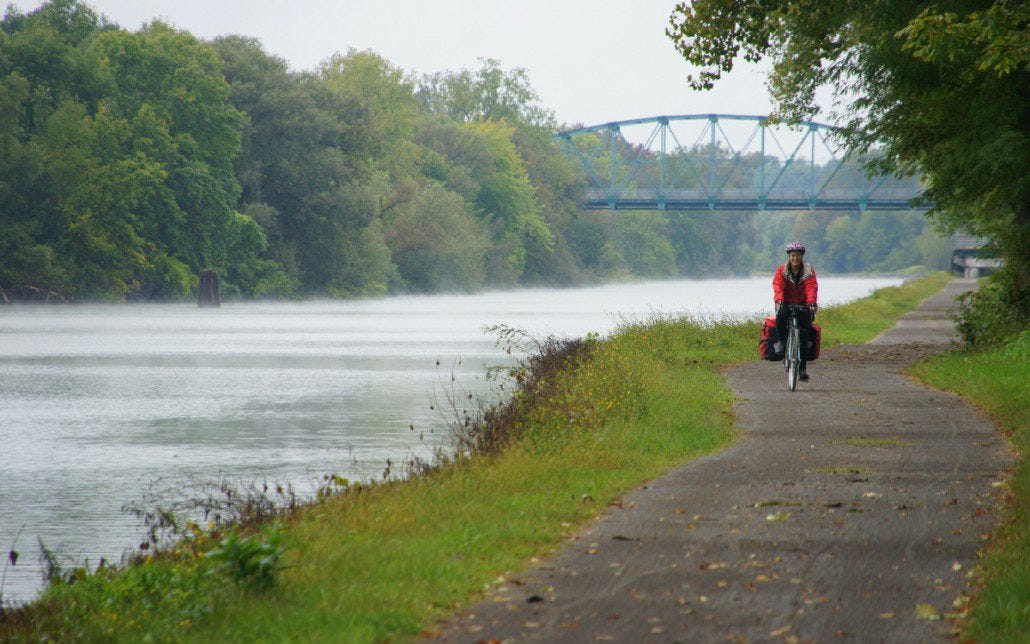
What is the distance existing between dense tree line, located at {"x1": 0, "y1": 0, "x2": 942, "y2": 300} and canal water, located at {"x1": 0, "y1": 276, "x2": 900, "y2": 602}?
375 inches

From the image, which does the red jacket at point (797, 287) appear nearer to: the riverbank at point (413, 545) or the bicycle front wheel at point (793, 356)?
the bicycle front wheel at point (793, 356)

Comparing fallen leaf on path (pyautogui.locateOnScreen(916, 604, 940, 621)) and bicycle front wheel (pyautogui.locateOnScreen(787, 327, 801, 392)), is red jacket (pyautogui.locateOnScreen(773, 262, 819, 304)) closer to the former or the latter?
bicycle front wheel (pyautogui.locateOnScreen(787, 327, 801, 392))

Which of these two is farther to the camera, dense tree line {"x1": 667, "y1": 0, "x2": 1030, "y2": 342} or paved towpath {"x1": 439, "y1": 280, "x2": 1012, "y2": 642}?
dense tree line {"x1": 667, "y1": 0, "x2": 1030, "y2": 342}

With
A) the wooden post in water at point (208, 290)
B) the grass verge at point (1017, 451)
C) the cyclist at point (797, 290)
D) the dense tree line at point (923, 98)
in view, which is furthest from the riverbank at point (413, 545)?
the wooden post in water at point (208, 290)

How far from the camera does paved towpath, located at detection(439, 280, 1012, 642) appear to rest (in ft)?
19.8

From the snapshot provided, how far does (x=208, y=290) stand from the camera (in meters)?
59.5

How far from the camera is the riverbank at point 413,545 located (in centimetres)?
642

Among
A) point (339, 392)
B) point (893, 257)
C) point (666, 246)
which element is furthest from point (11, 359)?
point (893, 257)

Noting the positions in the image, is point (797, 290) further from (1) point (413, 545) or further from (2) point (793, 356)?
(1) point (413, 545)

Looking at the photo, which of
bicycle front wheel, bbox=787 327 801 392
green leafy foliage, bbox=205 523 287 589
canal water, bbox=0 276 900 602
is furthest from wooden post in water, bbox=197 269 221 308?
green leafy foliage, bbox=205 523 287 589

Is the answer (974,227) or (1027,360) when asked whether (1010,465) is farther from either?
(974,227)

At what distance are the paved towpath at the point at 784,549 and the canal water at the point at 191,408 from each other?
430cm

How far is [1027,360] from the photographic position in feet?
56.7

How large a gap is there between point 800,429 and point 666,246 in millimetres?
128963
